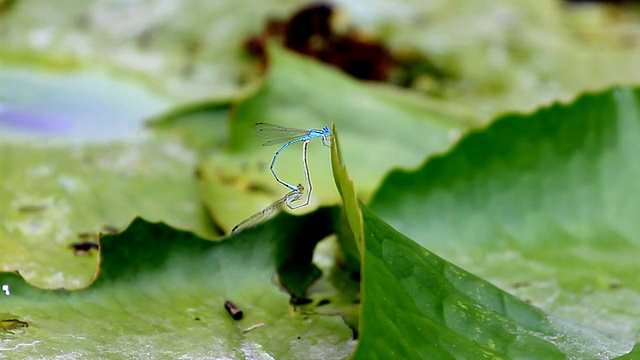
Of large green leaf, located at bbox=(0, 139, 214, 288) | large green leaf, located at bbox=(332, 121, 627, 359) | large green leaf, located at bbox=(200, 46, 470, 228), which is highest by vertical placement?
large green leaf, located at bbox=(332, 121, 627, 359)

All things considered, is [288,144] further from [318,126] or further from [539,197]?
[539,197]

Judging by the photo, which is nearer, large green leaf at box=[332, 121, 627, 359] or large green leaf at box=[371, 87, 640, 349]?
large green leaf at box=[332, 121, 627, 359]

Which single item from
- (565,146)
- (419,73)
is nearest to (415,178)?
(565,146)

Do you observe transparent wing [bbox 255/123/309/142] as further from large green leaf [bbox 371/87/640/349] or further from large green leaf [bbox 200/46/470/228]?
large green leaf [bbox 371/87/640/349]

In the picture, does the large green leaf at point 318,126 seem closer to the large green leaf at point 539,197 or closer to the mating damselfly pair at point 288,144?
the mating damselfly pair at point 288,144

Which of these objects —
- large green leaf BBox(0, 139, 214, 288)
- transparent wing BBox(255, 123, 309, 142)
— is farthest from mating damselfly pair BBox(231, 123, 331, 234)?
large green leaf BBox(0, 139, 214, 288)

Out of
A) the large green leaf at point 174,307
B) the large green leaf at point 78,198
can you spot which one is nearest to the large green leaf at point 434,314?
the large green leaf at point 174,307
